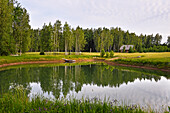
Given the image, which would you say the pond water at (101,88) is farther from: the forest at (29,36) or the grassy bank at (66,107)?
the forest at (29,36)

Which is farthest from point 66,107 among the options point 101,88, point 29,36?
point 29,36

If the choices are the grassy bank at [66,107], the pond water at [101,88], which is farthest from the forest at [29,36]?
the grassy bank at [66,107]

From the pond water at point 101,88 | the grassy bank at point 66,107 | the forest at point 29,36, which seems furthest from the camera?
the forest at point 29,36

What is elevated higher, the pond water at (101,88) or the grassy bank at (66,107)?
the grassy bank at (66,107)

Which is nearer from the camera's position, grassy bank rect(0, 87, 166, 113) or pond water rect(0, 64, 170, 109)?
grassy bank rect(0, 87, 166, 113)

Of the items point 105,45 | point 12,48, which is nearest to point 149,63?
point 12,48

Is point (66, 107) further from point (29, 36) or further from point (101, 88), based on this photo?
point (29, 36)

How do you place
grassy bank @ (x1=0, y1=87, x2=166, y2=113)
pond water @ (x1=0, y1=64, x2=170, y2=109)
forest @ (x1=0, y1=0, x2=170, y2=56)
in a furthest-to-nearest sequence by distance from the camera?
forest @ (x1=0, y1=0, x2=170, y2=56) → pond water @ (x1=0, y1=64, x2=170, y2=109) → grassy bank @ (x1=0, y1=87, x2=166, y2=113)

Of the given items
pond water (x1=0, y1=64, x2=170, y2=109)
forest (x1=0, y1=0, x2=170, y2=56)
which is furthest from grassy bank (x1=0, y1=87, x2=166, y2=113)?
forest (x1=0, y1=0, x2=170, y2=56)

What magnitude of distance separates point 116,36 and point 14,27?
85301 mm

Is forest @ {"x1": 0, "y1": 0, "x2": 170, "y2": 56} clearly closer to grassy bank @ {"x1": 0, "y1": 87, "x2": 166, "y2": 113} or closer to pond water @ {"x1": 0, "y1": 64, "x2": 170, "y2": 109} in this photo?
pond water @ {"x1": 0, "y1": 64, "x2": 170, "y2": 109}

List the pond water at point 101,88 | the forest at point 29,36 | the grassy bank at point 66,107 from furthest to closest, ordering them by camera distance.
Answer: the forest at point 29,36, the pond water at point 101,88, the grassy bank at point 66,107

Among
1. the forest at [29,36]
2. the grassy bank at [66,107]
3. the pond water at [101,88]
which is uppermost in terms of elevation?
the forest at [29,36]

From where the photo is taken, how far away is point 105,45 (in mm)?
101750
